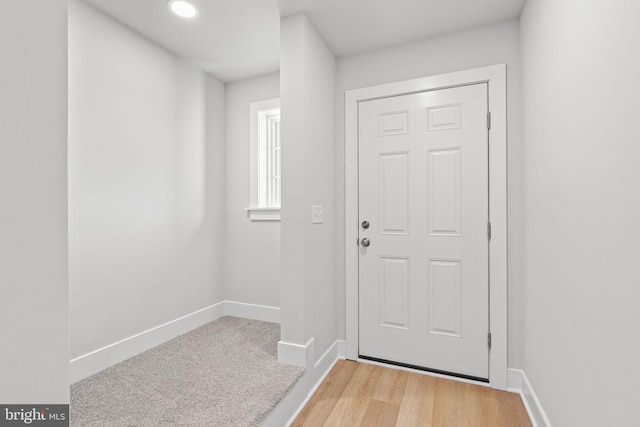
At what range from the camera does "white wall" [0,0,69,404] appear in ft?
1.45

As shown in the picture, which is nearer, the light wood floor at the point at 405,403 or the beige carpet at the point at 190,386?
the beige carpet at the point at 190,386

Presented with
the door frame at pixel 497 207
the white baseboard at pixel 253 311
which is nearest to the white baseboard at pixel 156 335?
the white baseboard at pixel 253 311

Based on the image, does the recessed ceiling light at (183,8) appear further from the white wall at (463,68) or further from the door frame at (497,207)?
the door frame at (497,207)

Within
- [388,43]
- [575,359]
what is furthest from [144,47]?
[575,359]

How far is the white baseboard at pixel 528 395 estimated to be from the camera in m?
1.49

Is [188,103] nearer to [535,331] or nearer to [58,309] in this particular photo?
[58,309]

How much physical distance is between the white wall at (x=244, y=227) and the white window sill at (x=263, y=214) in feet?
0.16

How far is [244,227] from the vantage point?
2871 mm

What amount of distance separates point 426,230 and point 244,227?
167 cm

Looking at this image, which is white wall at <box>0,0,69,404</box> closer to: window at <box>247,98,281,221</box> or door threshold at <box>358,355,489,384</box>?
door threshold at <box>358,355,489,384</box>

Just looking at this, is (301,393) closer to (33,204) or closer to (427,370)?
(427,370)

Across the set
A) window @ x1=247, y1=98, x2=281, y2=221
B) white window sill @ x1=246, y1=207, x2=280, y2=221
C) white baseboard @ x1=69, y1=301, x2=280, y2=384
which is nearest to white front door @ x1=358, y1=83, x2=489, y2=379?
white window sill @ x1=246, y1=207, x2=280, y2=221

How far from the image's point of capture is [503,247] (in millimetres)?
1921

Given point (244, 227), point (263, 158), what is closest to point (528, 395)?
point (244, 227)
